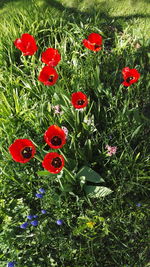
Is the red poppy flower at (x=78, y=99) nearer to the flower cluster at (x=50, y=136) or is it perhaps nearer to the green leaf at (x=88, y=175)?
the flower cluster at (x=50, y=136)

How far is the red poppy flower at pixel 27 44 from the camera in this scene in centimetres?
208

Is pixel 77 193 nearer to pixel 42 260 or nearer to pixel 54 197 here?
pixel 54 197

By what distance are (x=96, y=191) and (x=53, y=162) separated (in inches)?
15.8

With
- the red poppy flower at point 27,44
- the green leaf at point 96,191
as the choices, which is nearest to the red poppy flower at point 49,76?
the red poppy flower at point 27,44

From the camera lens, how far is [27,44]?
2109mm

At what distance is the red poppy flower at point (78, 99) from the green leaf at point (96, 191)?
0.57 meters

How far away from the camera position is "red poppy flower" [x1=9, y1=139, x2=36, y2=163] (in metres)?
1.62

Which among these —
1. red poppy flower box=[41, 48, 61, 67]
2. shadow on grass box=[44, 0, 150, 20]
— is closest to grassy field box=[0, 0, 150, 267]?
red poppy flower box=[41, 48, 61, 67]

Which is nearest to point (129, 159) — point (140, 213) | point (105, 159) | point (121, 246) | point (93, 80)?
point (105, 159)

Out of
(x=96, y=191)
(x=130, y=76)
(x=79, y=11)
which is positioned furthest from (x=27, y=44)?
(x=79, y=11)

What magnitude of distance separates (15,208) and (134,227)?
81 cm

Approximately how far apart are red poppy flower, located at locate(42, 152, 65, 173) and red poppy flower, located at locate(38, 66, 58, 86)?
1.76 feet

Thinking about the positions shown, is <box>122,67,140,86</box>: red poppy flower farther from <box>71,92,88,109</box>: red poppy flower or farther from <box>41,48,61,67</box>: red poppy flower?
<box>41,48,61,67</box>: red poppy flower

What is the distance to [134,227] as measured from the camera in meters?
1.87
